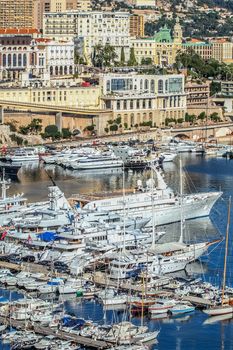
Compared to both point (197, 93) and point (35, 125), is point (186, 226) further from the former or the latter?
point (197, 93)

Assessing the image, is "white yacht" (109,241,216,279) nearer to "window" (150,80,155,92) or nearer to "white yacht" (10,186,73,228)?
"white yacht" (10,186,73,228)

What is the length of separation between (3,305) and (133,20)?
203ft

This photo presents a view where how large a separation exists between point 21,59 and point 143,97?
7.15 metres

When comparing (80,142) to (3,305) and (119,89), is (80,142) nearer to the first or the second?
(119,89)

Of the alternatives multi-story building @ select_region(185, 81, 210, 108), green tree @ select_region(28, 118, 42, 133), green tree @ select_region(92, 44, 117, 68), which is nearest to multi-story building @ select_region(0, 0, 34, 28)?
green tree @ select_region(92, 44, 117, 68)

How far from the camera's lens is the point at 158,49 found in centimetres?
7344

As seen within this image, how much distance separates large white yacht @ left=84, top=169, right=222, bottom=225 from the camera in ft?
114

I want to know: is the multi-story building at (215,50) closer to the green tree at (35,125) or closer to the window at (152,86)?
the window at (152,86)

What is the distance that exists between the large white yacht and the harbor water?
0.26 meters

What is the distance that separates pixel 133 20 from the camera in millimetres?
86500

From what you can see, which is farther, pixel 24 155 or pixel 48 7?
pixel 48 7

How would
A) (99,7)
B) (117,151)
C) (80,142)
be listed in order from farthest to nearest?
(99,7)
(80,142)
(117,151)

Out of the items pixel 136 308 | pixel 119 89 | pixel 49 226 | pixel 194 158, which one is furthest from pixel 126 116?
pixel 136 308

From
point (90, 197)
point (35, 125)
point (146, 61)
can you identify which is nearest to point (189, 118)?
point (35, 125)
